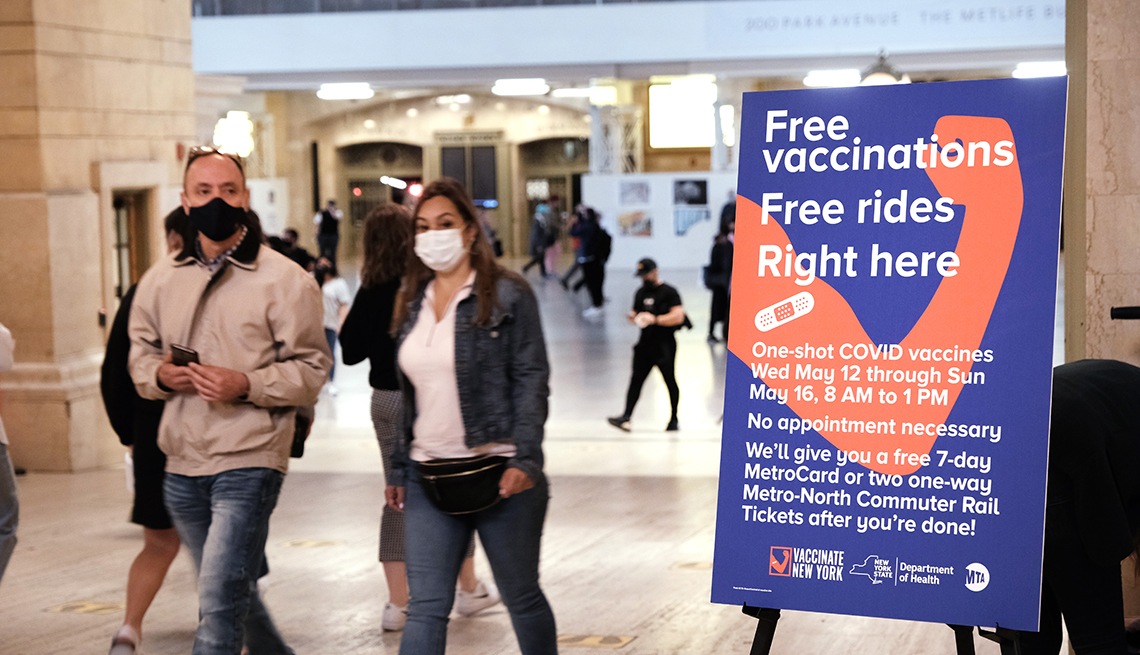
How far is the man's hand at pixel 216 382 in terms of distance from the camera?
340 centimetres

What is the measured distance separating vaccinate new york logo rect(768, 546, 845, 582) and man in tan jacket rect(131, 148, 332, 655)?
4.64 ft

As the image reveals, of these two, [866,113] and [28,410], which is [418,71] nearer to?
[28,410]

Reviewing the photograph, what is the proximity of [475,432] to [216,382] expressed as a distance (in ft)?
2.36

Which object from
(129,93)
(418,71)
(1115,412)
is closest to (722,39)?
(418,71)

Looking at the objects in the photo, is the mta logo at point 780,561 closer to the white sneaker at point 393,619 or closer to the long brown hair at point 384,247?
the white sneaker at point 393,619

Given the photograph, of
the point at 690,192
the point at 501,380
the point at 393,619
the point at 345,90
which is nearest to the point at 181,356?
the point at 501,380

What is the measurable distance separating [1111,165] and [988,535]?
1708mm

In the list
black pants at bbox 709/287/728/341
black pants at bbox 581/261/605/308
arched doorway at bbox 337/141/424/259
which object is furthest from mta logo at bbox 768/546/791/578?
arched doorway at bbox 337/141/424/259

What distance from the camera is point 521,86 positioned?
27609 millimetres

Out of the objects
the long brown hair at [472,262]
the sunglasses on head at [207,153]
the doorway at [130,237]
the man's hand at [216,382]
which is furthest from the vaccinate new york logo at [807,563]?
the doorway at [130,237]

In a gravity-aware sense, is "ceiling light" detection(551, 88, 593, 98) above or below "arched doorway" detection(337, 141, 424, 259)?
above

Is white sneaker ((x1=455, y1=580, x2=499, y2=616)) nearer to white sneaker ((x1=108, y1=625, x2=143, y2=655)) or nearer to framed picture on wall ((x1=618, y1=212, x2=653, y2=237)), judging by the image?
white sneaker ((x1=108, y1=625, x2=143, y2=655))

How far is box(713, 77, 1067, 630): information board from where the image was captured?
116 inches

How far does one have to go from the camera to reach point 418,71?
85.1 ft
